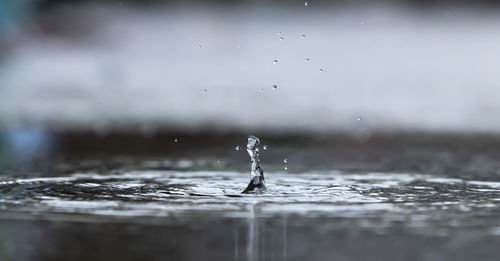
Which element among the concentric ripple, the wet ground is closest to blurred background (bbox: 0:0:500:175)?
the wet ground

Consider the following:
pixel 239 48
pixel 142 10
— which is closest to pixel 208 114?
pixel 239 48

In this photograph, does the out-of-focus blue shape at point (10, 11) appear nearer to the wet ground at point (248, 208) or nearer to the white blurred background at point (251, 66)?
the white blurred background at point (251, 66)

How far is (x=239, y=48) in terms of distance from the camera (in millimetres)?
17359

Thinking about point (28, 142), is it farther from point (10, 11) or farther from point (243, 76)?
point (10, 11)

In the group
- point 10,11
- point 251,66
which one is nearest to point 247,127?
point 251,66

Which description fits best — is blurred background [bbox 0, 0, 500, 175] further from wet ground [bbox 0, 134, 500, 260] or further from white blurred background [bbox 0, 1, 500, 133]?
wet ground [bbox 0, 134, 500, 260]

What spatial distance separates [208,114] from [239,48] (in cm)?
380

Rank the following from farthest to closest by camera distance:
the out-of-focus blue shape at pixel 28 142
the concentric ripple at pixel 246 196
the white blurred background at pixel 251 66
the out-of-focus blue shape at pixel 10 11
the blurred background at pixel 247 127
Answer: the out-of-focus blue shape at pixel 10 11 < the white blurred background at pixel 251 66 < the out-of-focus blue shape at pixel 28 142 < the concentric ripple at pixel 246 196 < the blurred background at pixel 247 127

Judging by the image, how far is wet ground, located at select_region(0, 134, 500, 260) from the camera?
177 inches

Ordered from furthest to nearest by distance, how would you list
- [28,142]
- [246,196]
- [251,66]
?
[251,66] < [28,142] < [246,196]

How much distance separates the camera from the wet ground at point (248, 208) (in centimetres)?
450

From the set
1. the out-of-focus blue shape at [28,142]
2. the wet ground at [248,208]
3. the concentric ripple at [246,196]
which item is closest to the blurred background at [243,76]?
the out-of-focus blue shape at [28,142]

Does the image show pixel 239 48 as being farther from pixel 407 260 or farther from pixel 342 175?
pixel 407 260

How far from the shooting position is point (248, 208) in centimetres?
556
